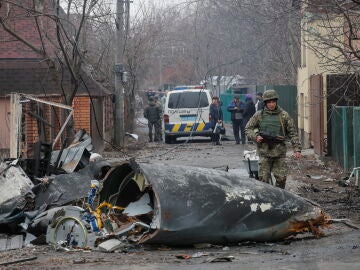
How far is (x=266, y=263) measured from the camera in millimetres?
8078

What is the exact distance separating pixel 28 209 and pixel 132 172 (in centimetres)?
256

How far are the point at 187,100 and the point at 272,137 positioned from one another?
20727 mm

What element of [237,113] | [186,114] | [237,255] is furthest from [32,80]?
[237,255]

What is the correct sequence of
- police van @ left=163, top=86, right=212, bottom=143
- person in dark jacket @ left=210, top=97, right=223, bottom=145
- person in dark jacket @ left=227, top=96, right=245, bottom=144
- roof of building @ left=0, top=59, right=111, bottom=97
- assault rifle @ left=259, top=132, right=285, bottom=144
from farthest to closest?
police van @ left=163, top=86, right=212, bottom=143 → person in dark jacket @ left=210, top=97, right=223, bottom=145 → person in dark jacket @ left=227, top=96, right=245, bottom=144 → roof of building @ left=0, top=59, right=111, bottom=97 → assault rifle @ left=259, top=132, right=285, bottom=144

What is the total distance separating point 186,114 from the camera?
106ft

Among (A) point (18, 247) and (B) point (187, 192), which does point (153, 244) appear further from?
(A) point (18, 247)

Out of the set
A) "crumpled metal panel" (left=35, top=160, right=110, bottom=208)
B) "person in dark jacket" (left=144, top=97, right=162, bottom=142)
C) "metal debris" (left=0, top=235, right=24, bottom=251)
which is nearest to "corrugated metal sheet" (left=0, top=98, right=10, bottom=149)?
"person in dark jacket" (left=144, top=97, right=162, bottom=142)

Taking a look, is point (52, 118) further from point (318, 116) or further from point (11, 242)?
point (11, 242)

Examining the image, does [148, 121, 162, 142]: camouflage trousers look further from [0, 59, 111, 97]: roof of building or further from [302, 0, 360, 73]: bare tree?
[302, 0, 360, 73]: bare tree

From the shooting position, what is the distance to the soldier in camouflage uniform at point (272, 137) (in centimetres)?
1193

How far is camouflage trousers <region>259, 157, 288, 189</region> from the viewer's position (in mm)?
11969

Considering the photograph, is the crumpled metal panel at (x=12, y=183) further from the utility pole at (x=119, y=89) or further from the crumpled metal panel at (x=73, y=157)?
the utility pole at (x=119, y=89)

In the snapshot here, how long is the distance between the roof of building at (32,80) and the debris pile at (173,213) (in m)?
14.6

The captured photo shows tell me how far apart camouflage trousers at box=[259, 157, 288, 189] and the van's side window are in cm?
2017
